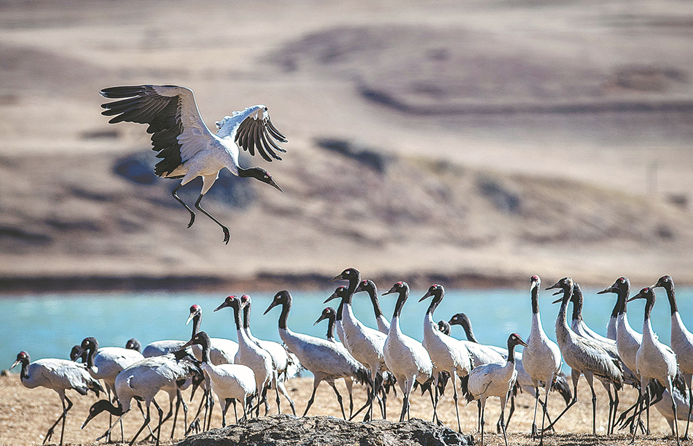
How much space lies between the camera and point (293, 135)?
220ft

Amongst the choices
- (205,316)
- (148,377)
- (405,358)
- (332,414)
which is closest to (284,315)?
(332,414)

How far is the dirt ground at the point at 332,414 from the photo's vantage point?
41.0ft

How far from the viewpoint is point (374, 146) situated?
214ft

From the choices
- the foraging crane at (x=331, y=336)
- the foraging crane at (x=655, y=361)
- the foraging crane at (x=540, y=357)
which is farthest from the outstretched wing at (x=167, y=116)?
the foraging crane at (x=655, y=361)

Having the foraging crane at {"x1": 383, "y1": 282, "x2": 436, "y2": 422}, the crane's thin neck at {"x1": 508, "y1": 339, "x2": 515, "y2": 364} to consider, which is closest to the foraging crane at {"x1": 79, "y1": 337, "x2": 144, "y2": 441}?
the foraging crane at {"x1": 383, "y1": 282, "x2": 436, "y2": 422}

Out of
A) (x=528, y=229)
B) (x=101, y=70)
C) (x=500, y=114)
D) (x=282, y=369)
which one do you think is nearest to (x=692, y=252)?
(x=528, y=229)

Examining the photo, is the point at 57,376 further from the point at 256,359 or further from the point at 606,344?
the point at 606,344

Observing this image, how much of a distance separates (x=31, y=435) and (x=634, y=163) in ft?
246

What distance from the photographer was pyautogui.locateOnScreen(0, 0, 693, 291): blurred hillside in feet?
172

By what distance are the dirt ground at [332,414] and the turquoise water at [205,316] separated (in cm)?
1013

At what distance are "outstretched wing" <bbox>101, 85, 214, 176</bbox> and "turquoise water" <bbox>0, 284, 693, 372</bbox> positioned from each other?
1431 cm

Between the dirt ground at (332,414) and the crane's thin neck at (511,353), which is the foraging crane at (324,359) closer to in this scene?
the dirt ground at (332,414)

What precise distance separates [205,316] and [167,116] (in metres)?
28.4

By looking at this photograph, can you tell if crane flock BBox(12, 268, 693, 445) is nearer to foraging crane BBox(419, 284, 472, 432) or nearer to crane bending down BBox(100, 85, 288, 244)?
foraging crane BBox(419, 284, 472, 432)
